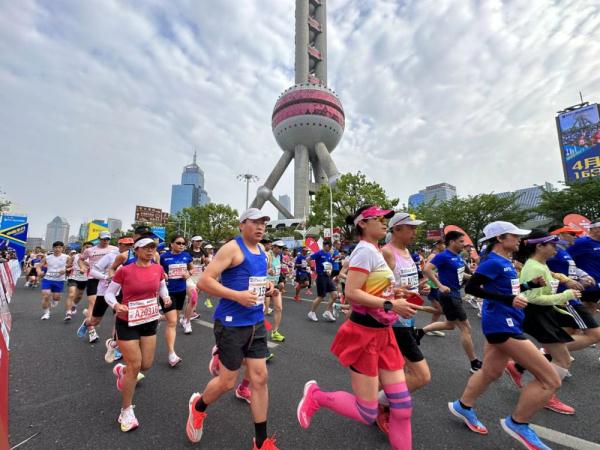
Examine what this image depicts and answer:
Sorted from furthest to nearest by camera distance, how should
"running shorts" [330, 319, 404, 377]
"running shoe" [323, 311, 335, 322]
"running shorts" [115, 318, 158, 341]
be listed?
"running shoe" [323, 311, 335, 322], "running shorts" [115, 318, 158, 341], "running shorts" [330, 319, 404, 377]

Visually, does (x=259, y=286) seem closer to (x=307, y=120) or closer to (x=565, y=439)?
(x=565, y=439)

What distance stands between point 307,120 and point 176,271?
58822 mm

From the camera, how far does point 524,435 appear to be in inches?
93.8

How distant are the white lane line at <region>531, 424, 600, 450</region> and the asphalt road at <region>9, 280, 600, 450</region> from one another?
85 mm

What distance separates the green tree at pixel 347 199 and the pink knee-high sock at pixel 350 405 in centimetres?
2573

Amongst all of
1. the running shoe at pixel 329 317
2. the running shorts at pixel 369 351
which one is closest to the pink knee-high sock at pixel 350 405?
the running shorts at pixel 369 351

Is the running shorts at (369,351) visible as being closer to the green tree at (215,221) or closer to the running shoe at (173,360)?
the running shoe at (173,360)

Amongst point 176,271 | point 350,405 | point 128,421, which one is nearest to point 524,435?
point 350,405

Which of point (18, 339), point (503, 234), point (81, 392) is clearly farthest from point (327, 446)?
point (18, 339)

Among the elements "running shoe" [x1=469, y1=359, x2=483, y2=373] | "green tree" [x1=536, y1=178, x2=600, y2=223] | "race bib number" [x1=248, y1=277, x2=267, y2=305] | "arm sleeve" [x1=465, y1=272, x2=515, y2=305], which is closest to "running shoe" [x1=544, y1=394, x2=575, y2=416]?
"running shoe" [x1=469, y1=359, x2=483, y2=373]

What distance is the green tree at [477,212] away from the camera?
29.6 meters

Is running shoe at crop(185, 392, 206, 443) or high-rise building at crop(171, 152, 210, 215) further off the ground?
high-rise building at crop(171, 152, 210, 215)

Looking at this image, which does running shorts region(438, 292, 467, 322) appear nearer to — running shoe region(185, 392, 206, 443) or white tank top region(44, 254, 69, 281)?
running shoe region(185, 392, 206, 443)

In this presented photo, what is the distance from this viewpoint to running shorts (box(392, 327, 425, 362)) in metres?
2.67
